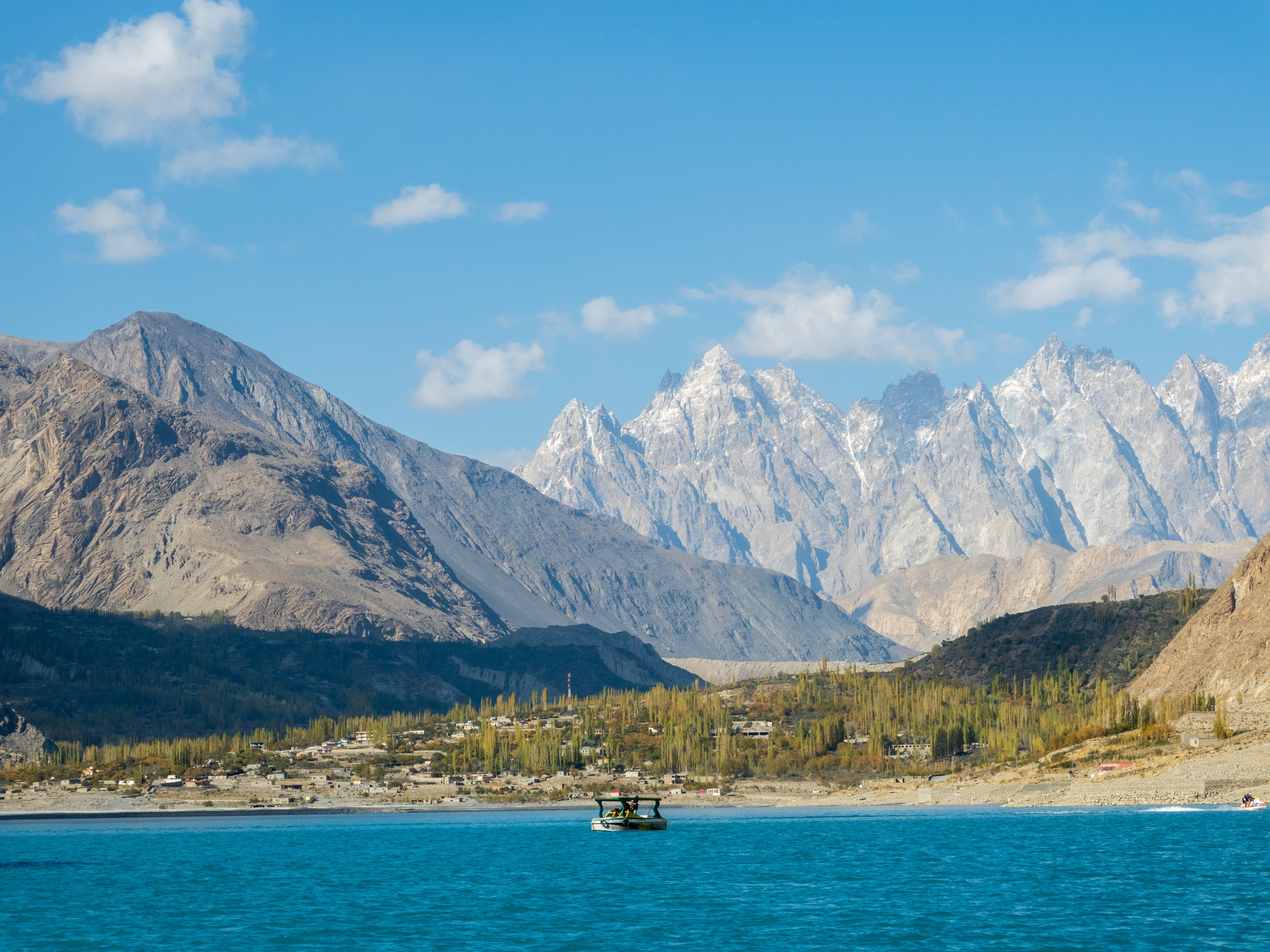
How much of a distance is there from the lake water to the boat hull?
1.92 metres

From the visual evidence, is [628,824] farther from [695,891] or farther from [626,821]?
[695,891]

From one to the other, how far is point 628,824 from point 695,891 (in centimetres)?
6024

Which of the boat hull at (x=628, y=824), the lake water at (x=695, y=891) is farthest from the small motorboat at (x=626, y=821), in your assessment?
the lake water at (x=695, y=891)

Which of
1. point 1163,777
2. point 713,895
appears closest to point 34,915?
point 713,895

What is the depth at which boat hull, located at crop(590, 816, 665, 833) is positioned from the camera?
167 metres

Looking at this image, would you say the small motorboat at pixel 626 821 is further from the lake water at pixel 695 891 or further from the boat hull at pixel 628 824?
the lake water at pixel 695 891

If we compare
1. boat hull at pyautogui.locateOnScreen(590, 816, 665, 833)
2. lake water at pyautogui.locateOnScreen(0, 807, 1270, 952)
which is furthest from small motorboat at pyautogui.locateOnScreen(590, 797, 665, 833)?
lake water at pyautogui.locateOnScreen(0, 807, 1270, 952)

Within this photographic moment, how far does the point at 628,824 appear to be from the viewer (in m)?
168

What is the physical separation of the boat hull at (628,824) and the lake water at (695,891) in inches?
75.4

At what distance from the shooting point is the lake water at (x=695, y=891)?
84438 millimetres

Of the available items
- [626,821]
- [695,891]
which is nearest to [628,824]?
[626,821]

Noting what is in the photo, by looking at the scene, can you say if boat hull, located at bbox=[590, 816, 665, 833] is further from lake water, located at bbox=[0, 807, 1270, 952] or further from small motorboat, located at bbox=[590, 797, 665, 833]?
lake water, located at bbox=[0, 807, 1270, 952]

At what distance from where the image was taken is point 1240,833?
132 m

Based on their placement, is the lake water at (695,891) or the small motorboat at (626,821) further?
the small motorboat at (626,821)
